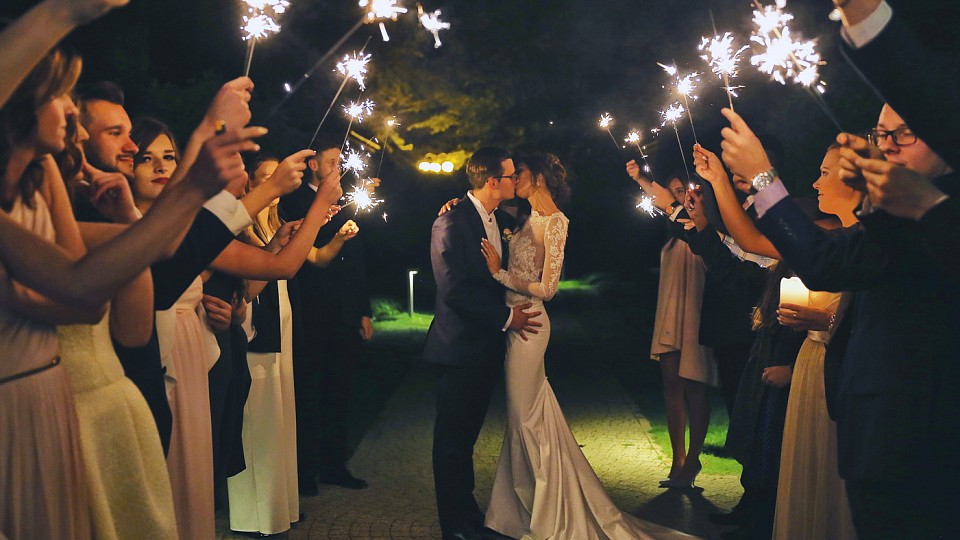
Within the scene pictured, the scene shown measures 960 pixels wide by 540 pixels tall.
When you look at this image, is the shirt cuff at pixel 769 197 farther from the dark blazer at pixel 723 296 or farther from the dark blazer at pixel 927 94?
the dark blazer at pixel 723 296

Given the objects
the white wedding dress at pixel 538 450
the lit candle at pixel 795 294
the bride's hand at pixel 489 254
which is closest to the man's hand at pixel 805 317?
the lit candle at pixel 795 294

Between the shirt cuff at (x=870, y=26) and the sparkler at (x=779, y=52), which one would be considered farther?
the sparkler at (x=779, y=52)

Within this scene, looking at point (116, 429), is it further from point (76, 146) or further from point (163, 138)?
point (163, 138)

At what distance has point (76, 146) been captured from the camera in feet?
9.12

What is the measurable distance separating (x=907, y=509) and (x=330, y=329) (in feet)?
Result: 17.8

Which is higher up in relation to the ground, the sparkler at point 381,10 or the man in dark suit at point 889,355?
the sparkler at point 381,10

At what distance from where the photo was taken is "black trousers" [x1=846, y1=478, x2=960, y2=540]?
2979 millimetres

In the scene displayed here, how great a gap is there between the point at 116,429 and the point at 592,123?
25.8 meters

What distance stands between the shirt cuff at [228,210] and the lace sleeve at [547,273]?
11.7 ft

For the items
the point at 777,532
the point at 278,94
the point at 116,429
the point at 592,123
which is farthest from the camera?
the point at 592,123

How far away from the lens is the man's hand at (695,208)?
6734 millimetres

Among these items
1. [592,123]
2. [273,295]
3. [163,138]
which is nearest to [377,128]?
[592,123]

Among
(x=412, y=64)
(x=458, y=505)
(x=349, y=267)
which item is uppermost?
(x=412, y=64)

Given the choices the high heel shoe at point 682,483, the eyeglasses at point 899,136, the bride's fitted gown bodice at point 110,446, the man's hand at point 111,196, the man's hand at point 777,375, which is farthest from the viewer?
the high heel shoe at point 682,483
